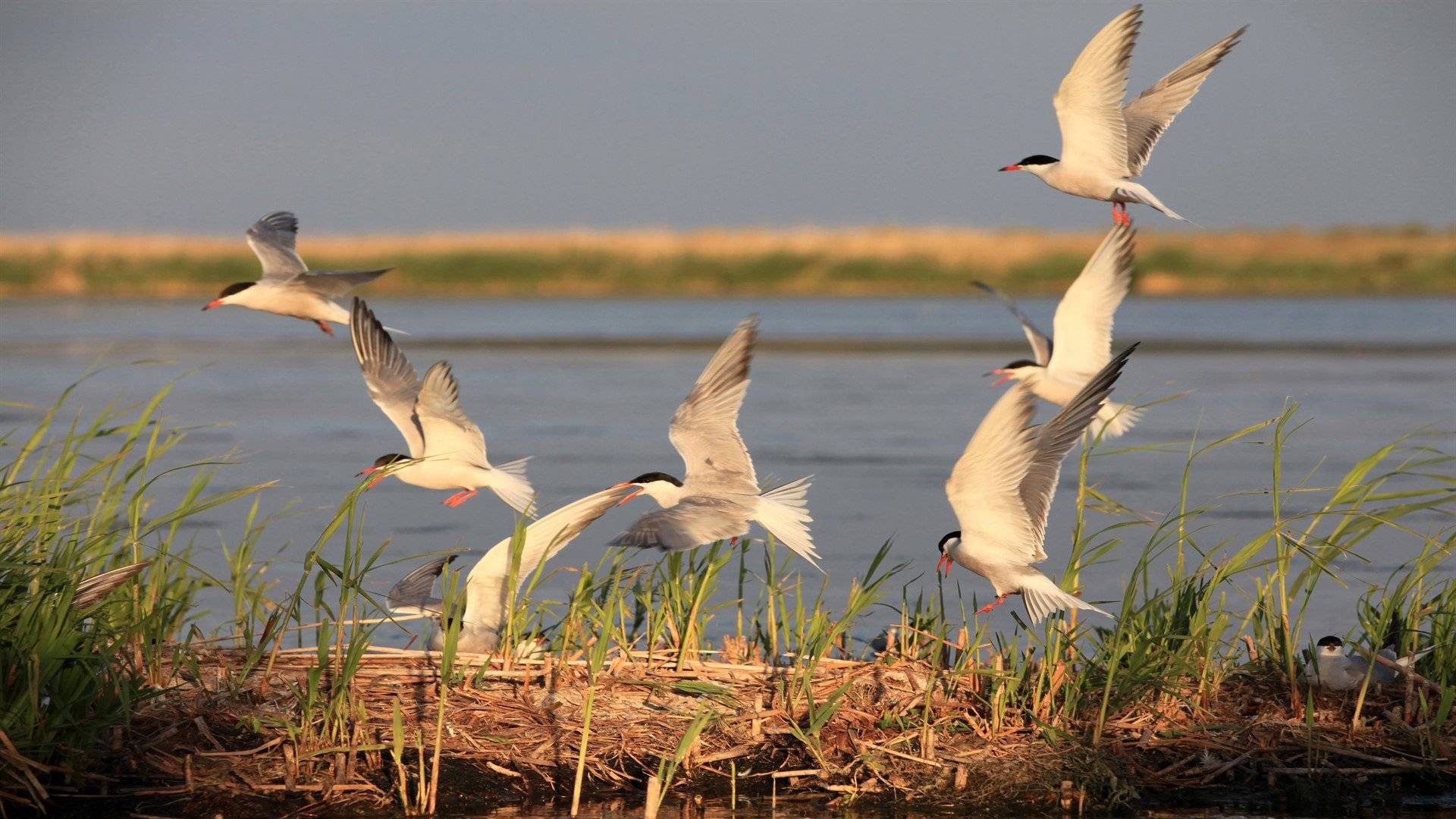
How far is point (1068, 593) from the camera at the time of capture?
5262 millimetres

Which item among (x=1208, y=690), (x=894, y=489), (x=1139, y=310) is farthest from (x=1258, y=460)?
(x=1139, y=310)

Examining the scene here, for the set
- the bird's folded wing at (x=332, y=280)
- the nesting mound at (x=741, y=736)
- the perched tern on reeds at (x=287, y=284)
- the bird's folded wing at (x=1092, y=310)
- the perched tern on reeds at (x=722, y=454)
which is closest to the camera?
the nesting mound at (x=741, y=736)

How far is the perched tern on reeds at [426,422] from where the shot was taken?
639cm

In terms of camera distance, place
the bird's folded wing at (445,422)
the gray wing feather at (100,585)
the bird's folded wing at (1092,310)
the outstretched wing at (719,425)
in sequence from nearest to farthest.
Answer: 1. the gray wing feather at (100,585)
2. the outstretched wing at (719,425)
3. the bird's folded wing at (445,422)
4. the bird's folded wing at (1092,310)

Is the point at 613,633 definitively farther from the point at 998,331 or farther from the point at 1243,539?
the point at 998,331

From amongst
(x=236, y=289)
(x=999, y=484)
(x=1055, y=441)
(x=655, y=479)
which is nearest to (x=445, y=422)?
(x=655, y=479)

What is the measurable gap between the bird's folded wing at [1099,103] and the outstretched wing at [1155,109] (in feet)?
0.98

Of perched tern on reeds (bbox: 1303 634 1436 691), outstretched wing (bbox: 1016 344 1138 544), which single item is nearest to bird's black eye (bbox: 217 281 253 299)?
outstretched wing (bbox: 1016 344 1138 544)

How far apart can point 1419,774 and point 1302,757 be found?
35cm

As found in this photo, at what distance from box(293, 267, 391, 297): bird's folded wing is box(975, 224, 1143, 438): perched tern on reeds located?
284 centimetres

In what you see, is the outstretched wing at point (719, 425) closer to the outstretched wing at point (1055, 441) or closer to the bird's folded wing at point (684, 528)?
the bird's folded wing at point (684, 528)

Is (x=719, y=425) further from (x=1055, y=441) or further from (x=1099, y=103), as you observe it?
(x=1099, y=103)

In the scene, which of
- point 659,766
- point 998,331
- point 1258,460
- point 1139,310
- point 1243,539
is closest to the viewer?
point 659,766

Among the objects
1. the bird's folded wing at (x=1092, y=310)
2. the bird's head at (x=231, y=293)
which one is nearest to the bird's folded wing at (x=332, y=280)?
the bird's head at (x=231, y=293)
